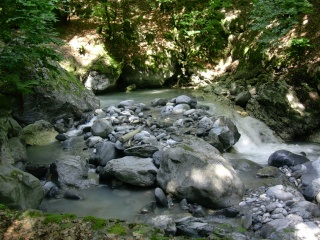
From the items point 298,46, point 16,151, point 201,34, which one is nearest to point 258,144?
point 298,46

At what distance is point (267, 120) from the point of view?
354 inches

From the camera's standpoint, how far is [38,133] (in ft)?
24.1

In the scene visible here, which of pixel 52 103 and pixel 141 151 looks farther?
pixel 52 103

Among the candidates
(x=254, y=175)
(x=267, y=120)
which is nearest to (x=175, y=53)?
(x=267, y=120)

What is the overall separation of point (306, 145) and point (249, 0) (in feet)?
24.9

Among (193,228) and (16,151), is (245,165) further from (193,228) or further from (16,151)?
(16,151)

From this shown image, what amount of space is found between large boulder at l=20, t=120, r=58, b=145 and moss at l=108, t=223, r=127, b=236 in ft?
17.4

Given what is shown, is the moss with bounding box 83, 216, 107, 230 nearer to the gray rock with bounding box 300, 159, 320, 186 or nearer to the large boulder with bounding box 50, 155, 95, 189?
the large boulder with bounding box 50, 155, 95, 189

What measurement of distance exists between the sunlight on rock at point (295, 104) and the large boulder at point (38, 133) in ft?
20.6

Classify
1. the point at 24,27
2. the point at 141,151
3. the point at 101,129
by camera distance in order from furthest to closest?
the point at 101,129
the point at 141,151
the point at 24,27

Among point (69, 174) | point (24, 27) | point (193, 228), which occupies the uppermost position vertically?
point (24, 27)

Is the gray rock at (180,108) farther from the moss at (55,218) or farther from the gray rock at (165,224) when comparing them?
the moss at (55,218)

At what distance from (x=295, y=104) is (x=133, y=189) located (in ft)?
18.3

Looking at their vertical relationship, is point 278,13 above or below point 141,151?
above
